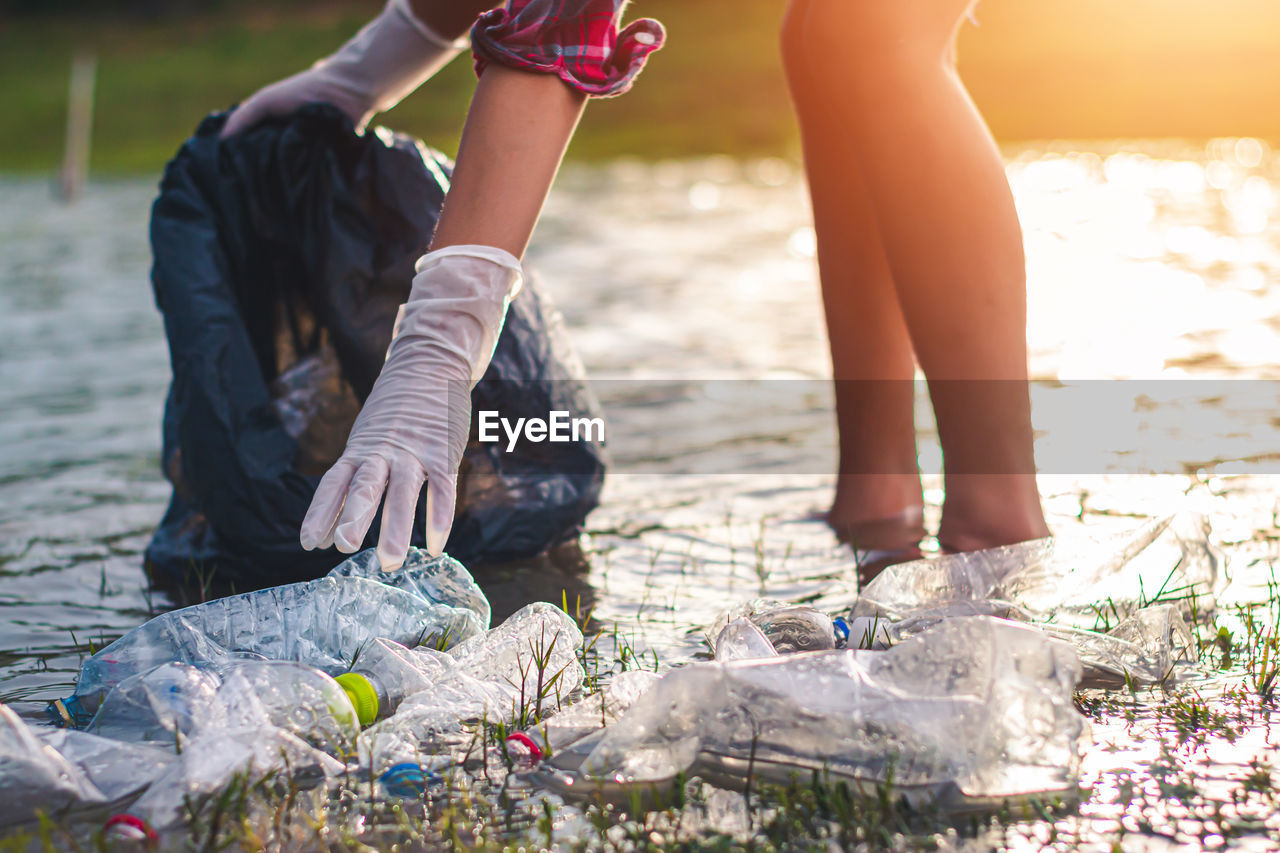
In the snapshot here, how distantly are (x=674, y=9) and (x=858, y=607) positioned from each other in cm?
4137

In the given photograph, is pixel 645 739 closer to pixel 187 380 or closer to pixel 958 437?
pixel 958 437

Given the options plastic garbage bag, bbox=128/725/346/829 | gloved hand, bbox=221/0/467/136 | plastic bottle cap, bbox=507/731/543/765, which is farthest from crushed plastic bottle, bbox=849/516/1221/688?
gloved hand, bbox=221/0/467/136

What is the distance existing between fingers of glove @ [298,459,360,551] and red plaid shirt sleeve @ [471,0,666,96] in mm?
657

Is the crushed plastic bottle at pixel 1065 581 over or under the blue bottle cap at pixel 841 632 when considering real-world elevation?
over

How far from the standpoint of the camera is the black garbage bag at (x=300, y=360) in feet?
7.48

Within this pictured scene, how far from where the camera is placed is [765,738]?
4.64 ft

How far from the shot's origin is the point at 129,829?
128 cm

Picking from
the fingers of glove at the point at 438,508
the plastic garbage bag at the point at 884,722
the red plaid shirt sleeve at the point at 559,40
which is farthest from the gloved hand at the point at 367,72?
the plastic garbage bag at the point at 884,722

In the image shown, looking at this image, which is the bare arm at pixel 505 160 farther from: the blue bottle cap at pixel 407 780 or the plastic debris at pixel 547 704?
the blue bottle cap at pixel 407 780

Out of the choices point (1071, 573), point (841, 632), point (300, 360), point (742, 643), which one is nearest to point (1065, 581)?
point (1071, 573)

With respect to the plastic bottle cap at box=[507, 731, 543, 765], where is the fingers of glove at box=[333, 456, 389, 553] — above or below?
above

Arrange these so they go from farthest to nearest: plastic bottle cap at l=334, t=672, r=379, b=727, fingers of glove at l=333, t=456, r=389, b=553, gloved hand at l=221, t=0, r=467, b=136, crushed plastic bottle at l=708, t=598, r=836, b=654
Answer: gloved hand at l=221, t=0, r=467, b=136 → crushed plastic bottle at l=708, t=598, r=836, b=654 → fingers of glove at l=333, t=456, r=389, b=553 → plastic bottle cap at l=334, t=672, r=379, b=727

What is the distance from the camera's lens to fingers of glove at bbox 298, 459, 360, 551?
1727 mm

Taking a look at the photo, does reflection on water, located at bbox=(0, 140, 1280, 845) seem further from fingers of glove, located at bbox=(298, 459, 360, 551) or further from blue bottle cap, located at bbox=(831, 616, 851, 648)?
fingers of glove, located at bbox=(298, 459, 360, 551)
